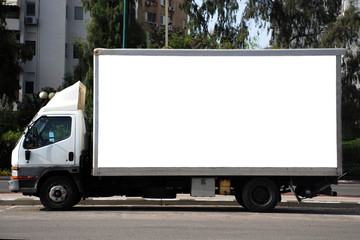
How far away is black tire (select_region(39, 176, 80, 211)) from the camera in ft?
47.1

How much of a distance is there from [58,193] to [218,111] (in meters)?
3.72

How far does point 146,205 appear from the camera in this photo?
1652cm

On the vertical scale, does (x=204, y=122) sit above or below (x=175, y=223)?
above

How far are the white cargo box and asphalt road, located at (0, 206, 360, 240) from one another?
0.97m

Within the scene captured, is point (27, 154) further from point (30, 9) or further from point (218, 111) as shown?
point (30, 9)

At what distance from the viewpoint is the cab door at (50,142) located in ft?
47.4

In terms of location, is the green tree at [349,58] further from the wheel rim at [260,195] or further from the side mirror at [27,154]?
the side mirror at [27,154]

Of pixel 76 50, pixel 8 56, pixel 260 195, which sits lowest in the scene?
pixel 260 195

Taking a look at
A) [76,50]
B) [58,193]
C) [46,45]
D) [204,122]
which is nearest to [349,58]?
[76,50]

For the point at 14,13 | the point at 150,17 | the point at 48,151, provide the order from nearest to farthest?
the point at 48,151 → the point at 14,13 → the point at 150,17

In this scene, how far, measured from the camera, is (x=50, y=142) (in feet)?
47.7

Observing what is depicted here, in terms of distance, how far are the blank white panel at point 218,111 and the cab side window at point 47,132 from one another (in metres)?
0.87

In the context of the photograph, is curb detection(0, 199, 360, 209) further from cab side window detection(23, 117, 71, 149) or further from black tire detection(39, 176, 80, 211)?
cab side window detection(23, 117, 71, 149)

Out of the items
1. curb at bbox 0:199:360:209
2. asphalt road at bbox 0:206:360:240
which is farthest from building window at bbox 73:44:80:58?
asphalt road at bbox 0:206:360:240
